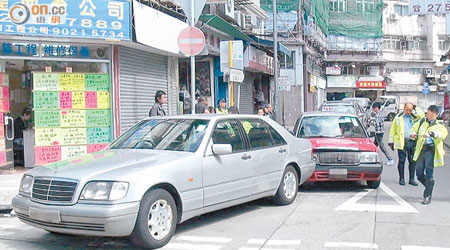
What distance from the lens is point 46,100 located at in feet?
36.0

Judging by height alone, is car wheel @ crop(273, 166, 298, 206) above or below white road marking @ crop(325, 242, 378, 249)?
above

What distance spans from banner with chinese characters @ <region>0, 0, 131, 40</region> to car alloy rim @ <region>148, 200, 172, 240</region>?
20.1 ft

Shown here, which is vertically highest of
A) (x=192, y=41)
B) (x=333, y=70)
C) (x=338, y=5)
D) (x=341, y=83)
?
(x=338, y=5)

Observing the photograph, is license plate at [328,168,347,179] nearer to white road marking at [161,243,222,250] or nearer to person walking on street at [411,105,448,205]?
person walking on street at [411,105,448,205]

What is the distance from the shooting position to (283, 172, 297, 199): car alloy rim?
792 centimetres

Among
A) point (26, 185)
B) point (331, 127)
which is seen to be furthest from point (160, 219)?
point (331, 127)

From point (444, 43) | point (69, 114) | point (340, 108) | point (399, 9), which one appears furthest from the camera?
point (399, 9)

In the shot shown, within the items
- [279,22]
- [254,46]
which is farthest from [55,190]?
[279,22]

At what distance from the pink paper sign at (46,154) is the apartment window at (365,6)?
132ft

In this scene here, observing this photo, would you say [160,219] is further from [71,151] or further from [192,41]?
[71,151]

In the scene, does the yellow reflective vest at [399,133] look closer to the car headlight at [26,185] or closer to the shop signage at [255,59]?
the car headlight at [26,185]

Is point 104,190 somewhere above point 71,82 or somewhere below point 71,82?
below

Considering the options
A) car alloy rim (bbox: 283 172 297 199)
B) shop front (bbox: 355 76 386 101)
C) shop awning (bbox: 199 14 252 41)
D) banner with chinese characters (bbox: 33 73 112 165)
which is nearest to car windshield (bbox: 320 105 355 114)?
shop awning (bbox: 199 14 252 41)

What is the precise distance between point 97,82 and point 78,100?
1.98ft
